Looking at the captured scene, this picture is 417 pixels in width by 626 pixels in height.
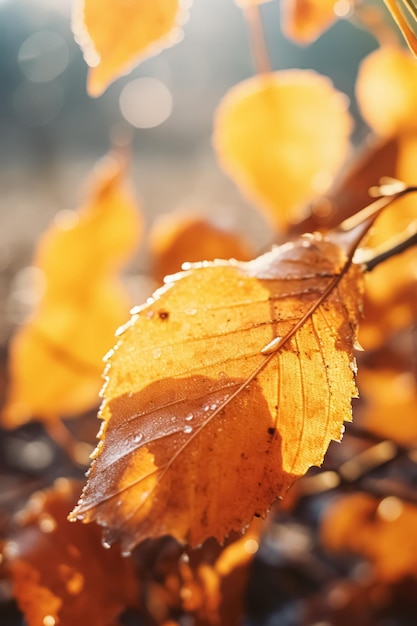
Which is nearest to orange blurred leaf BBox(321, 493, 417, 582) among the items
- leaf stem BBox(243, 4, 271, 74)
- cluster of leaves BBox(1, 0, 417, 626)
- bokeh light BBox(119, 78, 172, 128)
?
cluster of leaves BBox(1, 0, 417, 626)

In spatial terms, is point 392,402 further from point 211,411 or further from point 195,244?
point 211,411

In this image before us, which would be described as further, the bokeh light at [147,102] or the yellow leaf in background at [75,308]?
the bokeh light at [147,102]

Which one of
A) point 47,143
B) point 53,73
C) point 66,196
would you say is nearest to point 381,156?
point 66,196

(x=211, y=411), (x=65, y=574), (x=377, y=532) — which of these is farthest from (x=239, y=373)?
(x=377, y=532)

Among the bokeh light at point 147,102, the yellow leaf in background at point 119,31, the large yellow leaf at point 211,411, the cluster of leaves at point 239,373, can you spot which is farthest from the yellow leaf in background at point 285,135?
the bokeh light at point 147,102

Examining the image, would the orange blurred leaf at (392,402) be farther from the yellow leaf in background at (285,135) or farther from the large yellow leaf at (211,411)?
the large yellow leaf at (211,411)

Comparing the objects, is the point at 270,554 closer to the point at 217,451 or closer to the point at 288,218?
the point at 288,218
